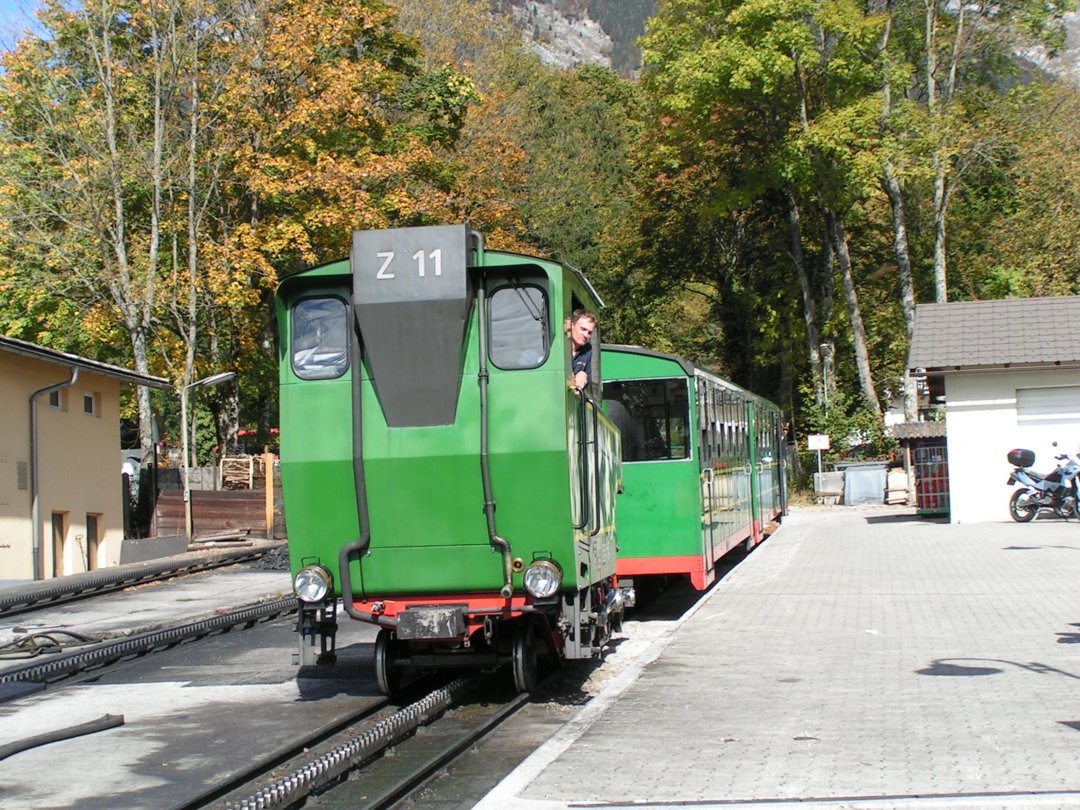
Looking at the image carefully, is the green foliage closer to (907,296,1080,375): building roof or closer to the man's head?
(907,296,1080,375): building roof

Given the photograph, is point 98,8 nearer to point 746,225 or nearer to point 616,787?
point 746,225

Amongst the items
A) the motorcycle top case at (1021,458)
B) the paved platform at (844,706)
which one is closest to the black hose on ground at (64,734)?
the paved platform at (844,706)

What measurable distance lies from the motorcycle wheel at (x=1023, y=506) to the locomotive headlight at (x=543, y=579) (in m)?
19.2

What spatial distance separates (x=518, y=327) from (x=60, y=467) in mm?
21769

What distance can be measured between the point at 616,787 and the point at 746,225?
42297mm

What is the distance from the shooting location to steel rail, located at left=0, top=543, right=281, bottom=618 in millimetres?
20750

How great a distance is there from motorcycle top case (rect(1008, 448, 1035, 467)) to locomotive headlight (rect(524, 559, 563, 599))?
740 inches

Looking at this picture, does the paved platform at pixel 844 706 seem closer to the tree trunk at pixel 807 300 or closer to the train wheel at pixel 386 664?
the train wheel at pixel 386 664

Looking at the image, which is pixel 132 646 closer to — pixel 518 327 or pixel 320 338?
pixel 320 338

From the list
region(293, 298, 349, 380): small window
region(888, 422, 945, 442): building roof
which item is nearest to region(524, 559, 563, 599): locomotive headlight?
region(293, 298, 349, 380): small window

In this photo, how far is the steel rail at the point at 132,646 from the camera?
12.2 metres

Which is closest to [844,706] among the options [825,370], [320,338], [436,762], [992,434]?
[436,762]

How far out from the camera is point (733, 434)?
793 inches

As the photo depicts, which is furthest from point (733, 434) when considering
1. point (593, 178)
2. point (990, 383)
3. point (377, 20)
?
point (593, 178)
